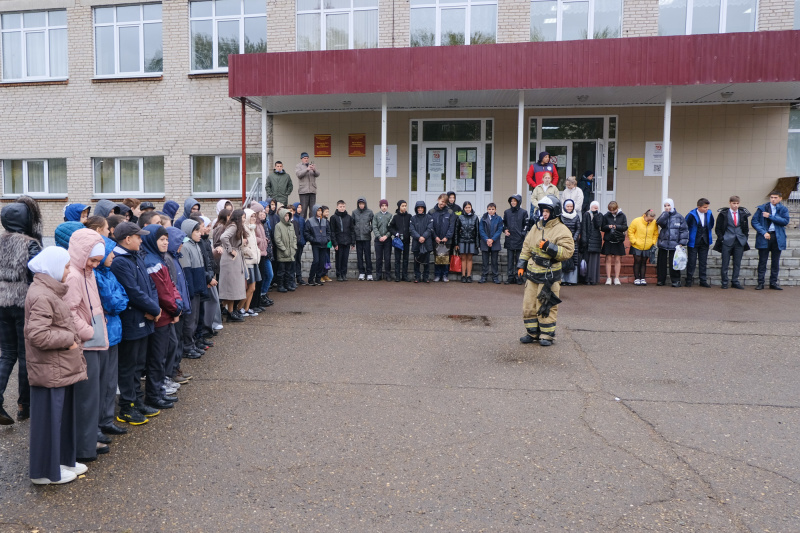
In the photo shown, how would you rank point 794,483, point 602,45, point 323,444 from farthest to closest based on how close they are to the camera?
1. point 602,45
2. point 323,444
3. point 794,483

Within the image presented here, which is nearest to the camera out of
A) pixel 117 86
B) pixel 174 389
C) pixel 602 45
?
pixel 174 389

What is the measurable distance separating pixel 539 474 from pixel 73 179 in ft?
58.8

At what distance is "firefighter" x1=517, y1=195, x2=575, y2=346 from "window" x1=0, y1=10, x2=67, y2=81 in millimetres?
16585

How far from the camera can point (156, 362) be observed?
5.40 m

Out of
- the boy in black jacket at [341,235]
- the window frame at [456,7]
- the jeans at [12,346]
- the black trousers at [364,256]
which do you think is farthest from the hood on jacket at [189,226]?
the window frame at [456,7]

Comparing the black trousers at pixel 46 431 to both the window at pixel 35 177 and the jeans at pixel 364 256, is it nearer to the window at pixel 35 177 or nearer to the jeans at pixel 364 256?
the jeans at pixel 364 256

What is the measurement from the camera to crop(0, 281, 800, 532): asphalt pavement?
372 centimetres

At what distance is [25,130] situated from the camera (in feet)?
59.3

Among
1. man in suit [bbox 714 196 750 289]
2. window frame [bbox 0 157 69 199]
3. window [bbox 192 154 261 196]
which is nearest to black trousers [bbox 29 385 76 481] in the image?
man in suit [bbox 714 196 750 289]

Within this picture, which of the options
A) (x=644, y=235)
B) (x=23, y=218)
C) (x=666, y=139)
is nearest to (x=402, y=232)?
(x=644, y=235)

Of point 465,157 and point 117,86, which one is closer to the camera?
point 465,157

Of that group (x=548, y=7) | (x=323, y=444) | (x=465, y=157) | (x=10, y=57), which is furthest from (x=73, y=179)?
(x=323, y=444)

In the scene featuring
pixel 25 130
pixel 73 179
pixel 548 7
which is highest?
pixel 548 7

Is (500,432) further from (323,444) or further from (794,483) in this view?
(794,483)
